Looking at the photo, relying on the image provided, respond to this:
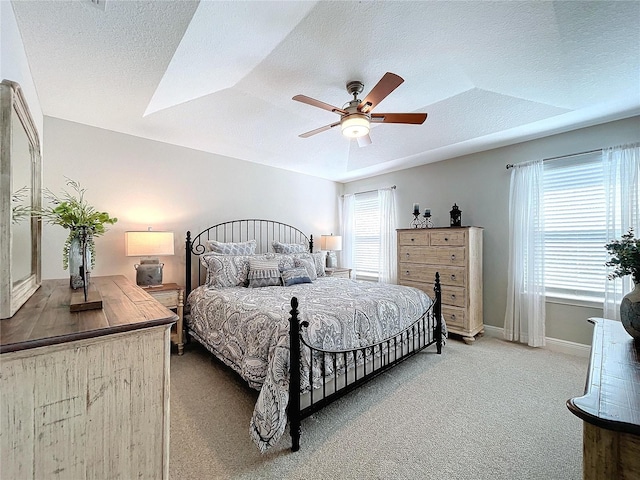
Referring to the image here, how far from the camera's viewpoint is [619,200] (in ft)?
9.64

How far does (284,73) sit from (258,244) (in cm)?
268

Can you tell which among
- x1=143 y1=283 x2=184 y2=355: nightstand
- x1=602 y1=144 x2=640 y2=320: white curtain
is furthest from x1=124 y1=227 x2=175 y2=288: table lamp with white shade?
x1=602 y1=144 x2=640 y2=320: white curtain

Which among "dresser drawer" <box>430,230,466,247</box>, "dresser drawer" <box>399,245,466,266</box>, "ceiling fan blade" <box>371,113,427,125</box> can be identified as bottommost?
"dresser drawer" <box>399,245,466,266</box>

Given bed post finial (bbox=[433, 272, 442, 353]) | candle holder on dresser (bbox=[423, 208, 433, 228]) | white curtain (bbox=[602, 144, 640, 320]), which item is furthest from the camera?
candle holder on dresser (bbox=[423, 208, 433, 228])

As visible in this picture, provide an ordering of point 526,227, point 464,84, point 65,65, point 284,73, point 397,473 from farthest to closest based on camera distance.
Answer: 1. point 526,227
2. point 464,84
3. point 284,73
4. point 65,65
5. point 397,473

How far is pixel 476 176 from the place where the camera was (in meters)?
4.04

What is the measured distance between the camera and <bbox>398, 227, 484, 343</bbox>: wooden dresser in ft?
11.7

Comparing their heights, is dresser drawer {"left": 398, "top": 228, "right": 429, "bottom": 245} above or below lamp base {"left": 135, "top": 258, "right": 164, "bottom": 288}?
above

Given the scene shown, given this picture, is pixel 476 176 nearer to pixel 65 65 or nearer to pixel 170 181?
pixel 170 181

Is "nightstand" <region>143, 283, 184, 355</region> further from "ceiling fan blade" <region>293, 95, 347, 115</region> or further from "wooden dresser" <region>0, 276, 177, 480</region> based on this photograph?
"ceiling fan blade" <region>293, 95, 347, 115</region>

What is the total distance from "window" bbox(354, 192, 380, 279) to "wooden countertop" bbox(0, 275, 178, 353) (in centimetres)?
425

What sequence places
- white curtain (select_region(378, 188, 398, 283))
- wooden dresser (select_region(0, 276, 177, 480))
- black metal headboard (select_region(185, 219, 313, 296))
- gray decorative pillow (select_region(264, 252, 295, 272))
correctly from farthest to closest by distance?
white curtain (select_region(378, 188, 398, 283)), black metal headboard (select_region(185, 219, 313, 296)), gray decorative pillow (select_region(264, 252, 295, 272)), wooden dresser (select_region(0, 276, 177, 480))

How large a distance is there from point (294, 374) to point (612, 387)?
147 cm

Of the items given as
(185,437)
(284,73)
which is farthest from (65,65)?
(185,437)
